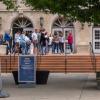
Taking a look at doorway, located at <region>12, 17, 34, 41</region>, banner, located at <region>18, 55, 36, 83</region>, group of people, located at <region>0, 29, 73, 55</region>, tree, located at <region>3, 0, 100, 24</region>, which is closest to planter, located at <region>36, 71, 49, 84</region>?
banner, located at <region>18, 55, 36, 83</region>

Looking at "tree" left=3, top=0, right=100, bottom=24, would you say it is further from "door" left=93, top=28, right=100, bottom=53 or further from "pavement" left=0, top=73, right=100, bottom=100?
"door" left=93, top=28, right=100, bottom=53

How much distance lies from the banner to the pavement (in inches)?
16.8

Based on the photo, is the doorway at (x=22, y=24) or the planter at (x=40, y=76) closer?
the planter at (x=40, y=76)

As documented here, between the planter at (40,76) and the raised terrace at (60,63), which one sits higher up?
the raised terrace at (60,63)

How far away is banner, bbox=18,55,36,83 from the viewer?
806 inches

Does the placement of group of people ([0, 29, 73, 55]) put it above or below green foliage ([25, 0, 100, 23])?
below

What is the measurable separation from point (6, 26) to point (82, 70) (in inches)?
1196

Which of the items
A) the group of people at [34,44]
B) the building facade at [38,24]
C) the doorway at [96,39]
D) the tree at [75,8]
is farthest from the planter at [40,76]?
the doorway at [96,39]

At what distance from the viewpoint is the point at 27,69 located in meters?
20.5

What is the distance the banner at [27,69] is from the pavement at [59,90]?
0.43 meters

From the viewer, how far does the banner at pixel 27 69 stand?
2048cm

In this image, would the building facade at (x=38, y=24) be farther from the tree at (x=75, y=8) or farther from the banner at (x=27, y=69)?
the banner at (x=27, y=69)

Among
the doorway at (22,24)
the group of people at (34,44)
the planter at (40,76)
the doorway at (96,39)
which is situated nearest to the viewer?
the planter at (40,76)

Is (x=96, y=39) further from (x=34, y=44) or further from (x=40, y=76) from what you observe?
(x=40, y=76)
